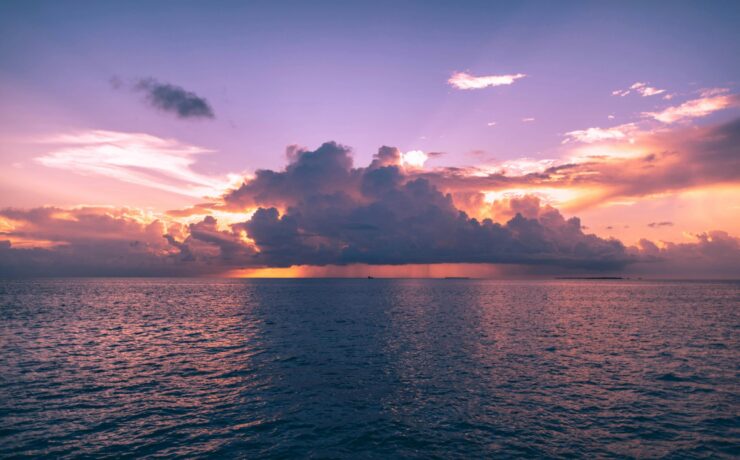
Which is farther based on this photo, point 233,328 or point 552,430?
point 233,328

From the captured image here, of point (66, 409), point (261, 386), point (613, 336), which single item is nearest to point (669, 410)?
point (261, 386)

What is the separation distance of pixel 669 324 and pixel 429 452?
87411 millimetres

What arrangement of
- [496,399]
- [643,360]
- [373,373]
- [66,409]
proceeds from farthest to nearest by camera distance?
[643,360] → [373,373] → [496,399] → [66,409]

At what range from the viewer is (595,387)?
38438mm

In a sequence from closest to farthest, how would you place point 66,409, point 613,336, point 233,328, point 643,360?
point 66,409 < point 643,360 < point 613,336 < point 233,328

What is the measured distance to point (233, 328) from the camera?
80.8 m

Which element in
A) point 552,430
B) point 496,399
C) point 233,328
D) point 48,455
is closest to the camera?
point 48,455

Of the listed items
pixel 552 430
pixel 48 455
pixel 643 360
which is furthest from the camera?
pixel 643 360

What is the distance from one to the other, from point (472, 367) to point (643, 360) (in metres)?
22.3

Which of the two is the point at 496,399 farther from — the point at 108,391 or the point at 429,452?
the point at 108,391

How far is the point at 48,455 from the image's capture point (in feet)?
78.9

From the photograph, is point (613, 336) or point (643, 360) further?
point (613, 336)

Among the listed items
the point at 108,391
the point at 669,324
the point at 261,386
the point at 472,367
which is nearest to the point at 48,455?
the point at 108,391

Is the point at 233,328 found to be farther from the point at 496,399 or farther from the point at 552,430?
the point at 552,430
